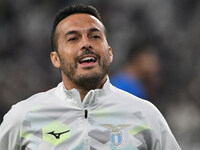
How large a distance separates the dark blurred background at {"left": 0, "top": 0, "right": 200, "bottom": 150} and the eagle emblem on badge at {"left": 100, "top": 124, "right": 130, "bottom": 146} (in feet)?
10.9

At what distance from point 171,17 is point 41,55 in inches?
87.6

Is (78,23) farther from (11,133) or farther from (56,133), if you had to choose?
(11,133)

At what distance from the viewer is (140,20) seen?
6621mm

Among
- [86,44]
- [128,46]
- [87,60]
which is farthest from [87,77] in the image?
[128,46]

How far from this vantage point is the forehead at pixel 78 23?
276cm

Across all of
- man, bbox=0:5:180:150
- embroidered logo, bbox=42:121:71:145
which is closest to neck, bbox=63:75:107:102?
man, bbox=0:5:180:150

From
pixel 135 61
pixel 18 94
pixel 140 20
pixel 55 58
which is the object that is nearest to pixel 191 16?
pixel 140 20

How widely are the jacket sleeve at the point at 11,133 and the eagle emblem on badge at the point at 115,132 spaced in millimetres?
573

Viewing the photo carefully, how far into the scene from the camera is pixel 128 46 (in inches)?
255

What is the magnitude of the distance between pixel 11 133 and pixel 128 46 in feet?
13.3

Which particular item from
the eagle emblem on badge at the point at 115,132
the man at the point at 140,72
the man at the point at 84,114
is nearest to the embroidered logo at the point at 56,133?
the man at the point at 84,114

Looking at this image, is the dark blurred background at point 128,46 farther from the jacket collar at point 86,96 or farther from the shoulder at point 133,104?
the jacket collar at point 86,96

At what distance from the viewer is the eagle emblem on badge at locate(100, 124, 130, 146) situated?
256 cm

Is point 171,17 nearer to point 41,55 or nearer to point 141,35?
point 141,35
